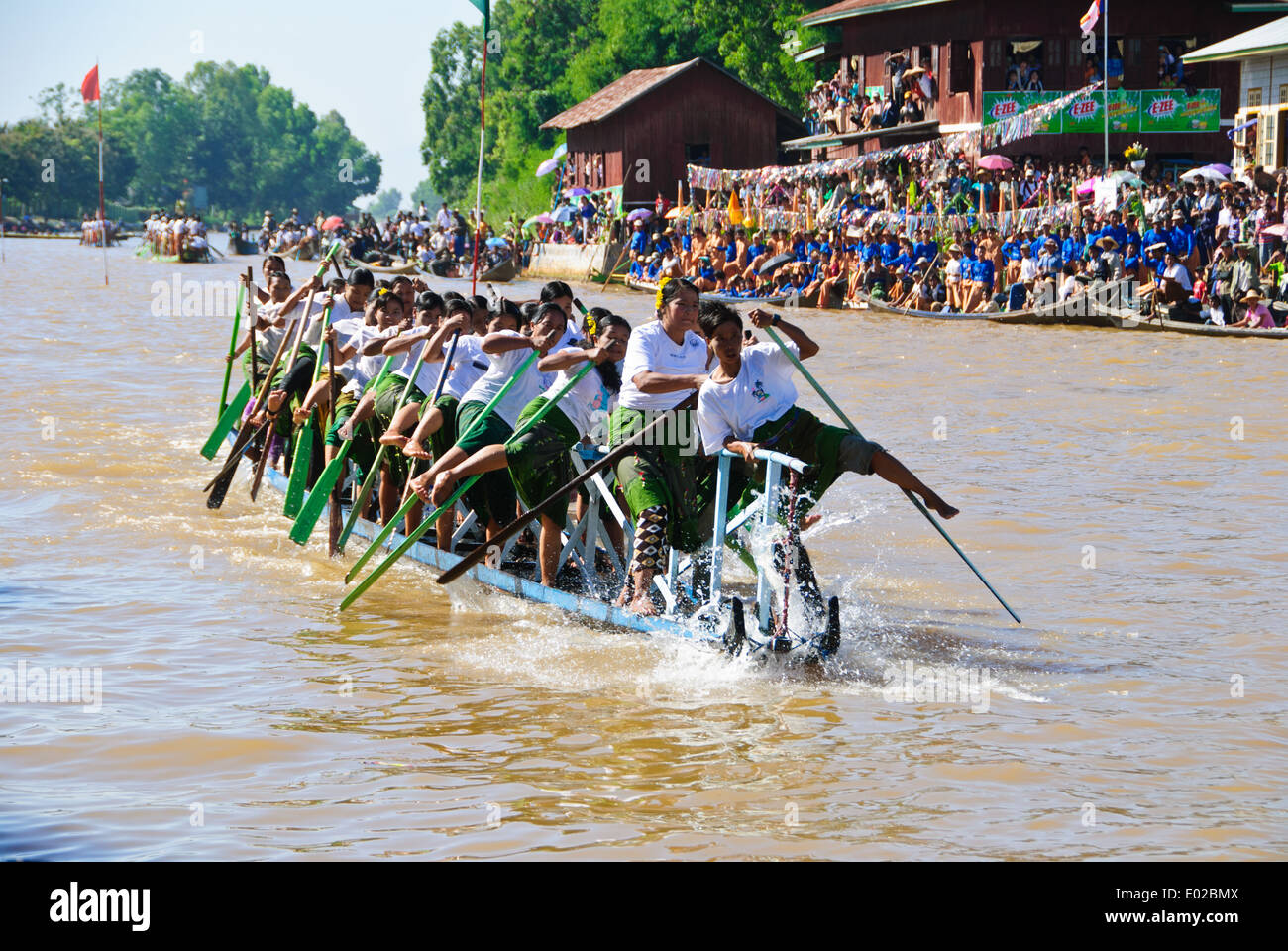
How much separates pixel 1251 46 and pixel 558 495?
24.3 meters

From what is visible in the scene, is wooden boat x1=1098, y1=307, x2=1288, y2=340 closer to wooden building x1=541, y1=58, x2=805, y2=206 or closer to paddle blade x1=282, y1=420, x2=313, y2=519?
paddle blade x1=282, y1=420, x2=313, y2=519

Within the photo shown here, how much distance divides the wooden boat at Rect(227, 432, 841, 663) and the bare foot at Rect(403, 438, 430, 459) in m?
0.70

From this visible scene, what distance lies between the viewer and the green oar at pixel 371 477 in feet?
31.8

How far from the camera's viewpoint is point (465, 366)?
9.41m

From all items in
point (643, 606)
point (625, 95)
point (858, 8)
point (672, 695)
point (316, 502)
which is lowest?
point (672, 695)

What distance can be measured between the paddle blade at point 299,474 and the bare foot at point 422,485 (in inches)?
88.5

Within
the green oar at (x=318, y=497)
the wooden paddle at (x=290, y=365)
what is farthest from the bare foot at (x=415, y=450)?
the wooden paddle at (x=290, y=365)

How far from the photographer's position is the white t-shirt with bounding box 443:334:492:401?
9.38m

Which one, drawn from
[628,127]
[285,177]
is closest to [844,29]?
[628,127]

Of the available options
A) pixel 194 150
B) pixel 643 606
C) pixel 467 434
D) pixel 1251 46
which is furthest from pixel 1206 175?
pixel 194 150

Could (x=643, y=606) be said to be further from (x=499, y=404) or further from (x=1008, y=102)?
(x=1008, y=102)

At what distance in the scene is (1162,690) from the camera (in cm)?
728
